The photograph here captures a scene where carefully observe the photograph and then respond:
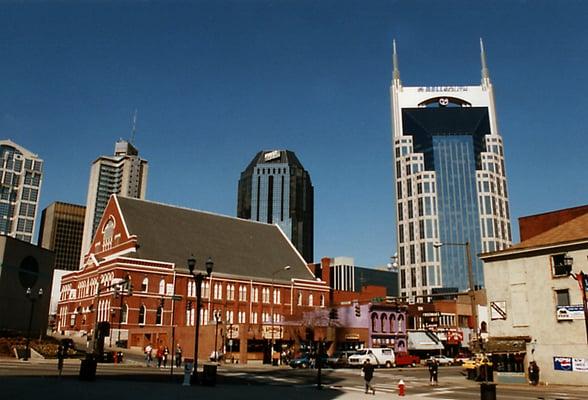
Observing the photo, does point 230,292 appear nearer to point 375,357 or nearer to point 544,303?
point 375,357

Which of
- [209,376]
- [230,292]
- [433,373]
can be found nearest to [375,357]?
[433,373]

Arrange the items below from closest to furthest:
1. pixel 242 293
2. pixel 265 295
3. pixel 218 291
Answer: pixel 218 291 < pixel 242 293 < pixel 265 295

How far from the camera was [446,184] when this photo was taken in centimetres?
17575

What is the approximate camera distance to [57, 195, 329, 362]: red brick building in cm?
6638

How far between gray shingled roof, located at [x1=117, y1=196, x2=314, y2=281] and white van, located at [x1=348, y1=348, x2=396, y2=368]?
34123mm

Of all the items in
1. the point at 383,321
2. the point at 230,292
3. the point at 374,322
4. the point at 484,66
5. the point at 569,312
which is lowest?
the point at 569,312

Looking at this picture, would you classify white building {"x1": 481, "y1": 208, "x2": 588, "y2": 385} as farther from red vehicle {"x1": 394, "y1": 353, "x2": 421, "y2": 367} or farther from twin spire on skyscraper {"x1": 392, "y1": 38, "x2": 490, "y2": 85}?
Result: twin spire on skyscraper {"x1": 392, "y1": 38, "x2": 490, "y2": 85}

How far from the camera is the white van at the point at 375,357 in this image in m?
54.9

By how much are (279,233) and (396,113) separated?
314 ft

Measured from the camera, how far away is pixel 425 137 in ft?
590

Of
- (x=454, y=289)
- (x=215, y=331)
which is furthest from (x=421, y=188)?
(x=215, y=331)

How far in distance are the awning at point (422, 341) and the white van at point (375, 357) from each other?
2071 cm

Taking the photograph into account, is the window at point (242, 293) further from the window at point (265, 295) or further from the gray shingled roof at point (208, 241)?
the window at point (265, 295)

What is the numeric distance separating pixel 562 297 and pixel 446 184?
14384cm
